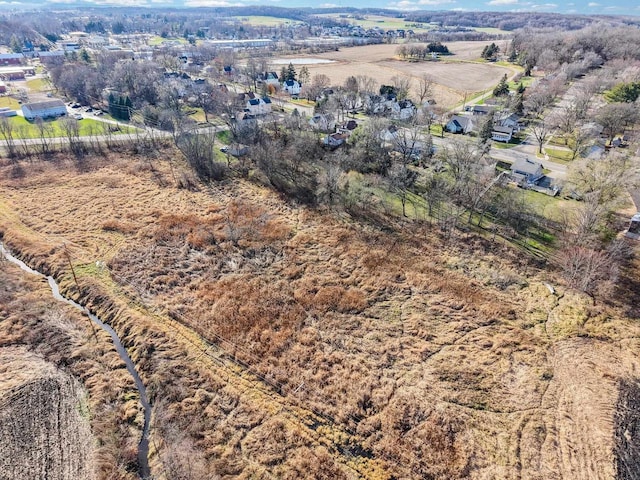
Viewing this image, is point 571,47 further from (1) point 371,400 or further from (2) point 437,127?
(1) point 371,400

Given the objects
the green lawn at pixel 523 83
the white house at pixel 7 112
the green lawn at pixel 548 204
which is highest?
the green lawn at pixel 523 83

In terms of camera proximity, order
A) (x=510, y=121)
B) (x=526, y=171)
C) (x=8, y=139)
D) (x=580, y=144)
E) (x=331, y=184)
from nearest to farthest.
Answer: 1. (x=331, y=184)
2. (x=526, y=171)
3. (x=580, y=144)
4. (x=8, y=139)
5. (x=510, y=121)

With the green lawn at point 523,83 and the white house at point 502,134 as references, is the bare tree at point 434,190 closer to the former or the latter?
the white house at point 502,134

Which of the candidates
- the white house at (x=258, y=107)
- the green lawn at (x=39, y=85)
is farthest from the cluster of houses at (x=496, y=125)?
the green lawn at (x=39, y=85)

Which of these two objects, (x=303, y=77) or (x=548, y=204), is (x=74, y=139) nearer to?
(x=303, y=77)

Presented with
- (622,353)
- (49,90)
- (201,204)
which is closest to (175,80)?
(49,90)

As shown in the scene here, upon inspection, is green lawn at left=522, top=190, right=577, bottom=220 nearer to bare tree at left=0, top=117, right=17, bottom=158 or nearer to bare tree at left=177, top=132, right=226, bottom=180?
bare tree at left=177, top=132, right=226, bottom=180

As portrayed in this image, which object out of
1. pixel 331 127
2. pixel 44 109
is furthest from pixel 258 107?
pixel 44 109

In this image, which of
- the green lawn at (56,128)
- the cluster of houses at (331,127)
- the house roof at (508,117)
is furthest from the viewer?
the house roof at (508,117)
